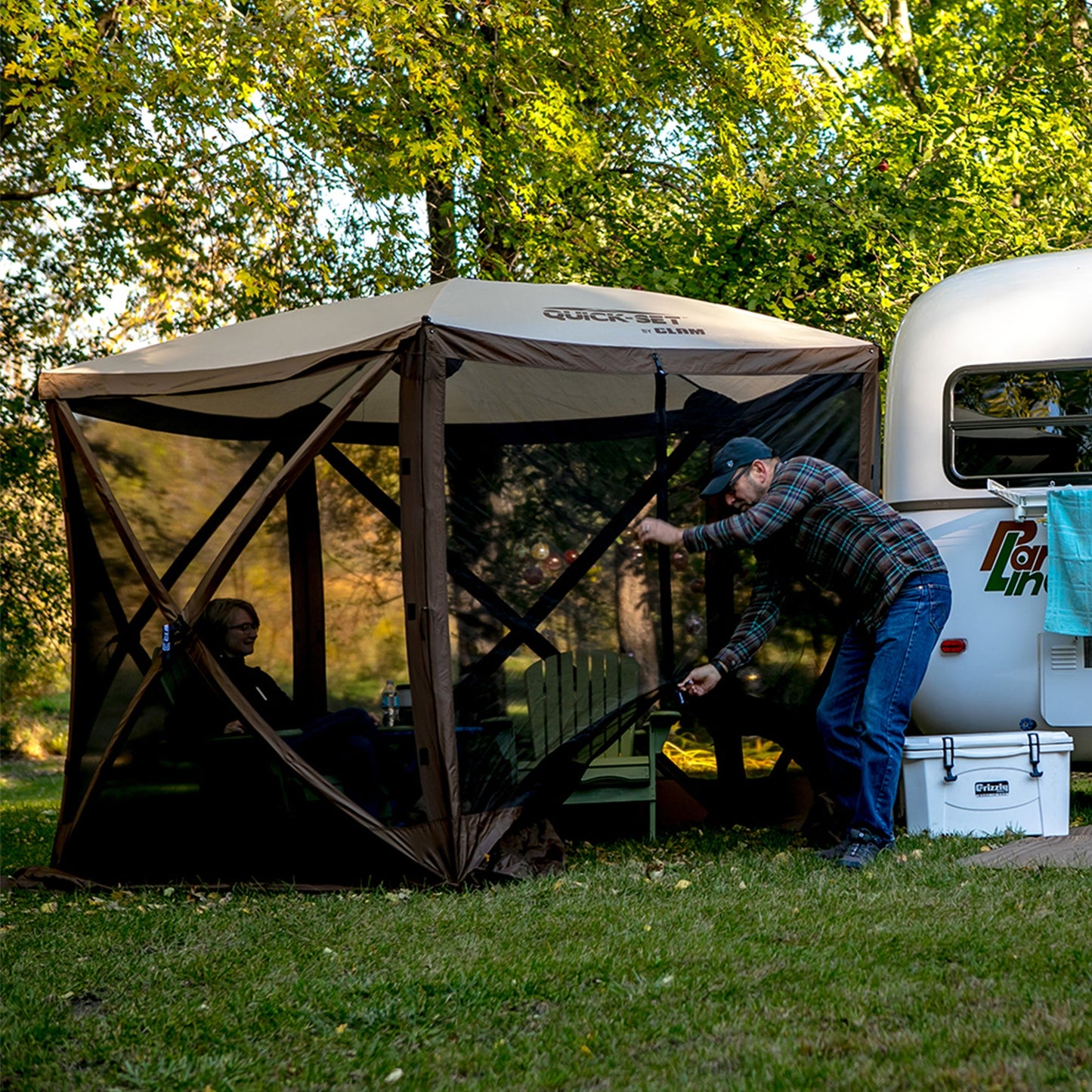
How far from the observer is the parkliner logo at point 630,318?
6.04 m

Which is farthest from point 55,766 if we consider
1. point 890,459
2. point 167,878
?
point 890,459

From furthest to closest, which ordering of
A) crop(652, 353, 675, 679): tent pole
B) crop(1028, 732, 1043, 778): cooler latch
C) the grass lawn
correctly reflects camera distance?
crop(652, 353, 675, 679): tent pole → crop(1028, 732, 1043, 778): cooler latch → the grass lawn

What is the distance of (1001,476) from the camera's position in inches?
257

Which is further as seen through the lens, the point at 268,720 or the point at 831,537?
the point at 268,720

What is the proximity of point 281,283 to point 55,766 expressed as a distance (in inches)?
354

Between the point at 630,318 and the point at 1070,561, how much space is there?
2.27m

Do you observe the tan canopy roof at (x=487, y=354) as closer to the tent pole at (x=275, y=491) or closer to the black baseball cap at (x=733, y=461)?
the tent pole at (x=275, y=491)

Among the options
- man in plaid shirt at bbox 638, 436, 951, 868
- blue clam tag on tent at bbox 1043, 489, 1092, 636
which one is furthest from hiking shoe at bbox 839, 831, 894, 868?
blue clam tag on tent at bbox 1043, 489, 1092, 636

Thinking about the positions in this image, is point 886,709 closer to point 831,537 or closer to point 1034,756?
point 831,537

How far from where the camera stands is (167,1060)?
3.39m

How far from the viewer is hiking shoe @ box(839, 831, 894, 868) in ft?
17.5

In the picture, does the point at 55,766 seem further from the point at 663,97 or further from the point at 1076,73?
the point at 1076,73

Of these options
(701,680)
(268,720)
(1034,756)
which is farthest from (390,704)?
(1034,756)

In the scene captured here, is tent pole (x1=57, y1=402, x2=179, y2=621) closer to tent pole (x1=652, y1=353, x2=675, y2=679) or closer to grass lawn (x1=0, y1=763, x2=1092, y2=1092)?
grass lawn (x1=0, y1=763, x2=1092, y2=1092)
